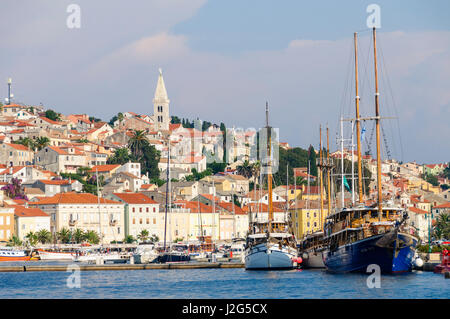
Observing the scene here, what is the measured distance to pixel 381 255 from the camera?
179 ft

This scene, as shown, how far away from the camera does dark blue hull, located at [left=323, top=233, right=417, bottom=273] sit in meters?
54.3

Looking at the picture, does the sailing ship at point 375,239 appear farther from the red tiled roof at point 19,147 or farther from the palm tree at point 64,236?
the red tiled roof at point 19,147

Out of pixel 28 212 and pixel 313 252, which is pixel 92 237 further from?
pixel 313 252

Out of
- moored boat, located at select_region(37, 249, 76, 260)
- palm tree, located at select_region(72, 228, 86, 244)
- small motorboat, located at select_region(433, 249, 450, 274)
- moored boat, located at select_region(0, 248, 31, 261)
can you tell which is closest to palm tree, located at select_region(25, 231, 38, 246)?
palm tree, located at select_region(72, 228, 86, 244)

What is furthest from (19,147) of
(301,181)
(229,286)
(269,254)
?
(229,286)

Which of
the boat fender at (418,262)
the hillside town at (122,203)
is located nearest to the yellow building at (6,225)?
the hillside town at (122,203)

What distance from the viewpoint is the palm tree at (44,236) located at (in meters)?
130

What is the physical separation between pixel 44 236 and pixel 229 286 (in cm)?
8012

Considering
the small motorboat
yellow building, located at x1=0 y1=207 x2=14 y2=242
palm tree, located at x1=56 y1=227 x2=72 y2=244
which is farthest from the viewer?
palm tree, located at x1=56 y1=227 x2=72 y2=244

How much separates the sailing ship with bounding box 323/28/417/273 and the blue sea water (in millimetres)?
910

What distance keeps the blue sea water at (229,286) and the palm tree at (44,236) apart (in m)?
59.5

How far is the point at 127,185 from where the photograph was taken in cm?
17412

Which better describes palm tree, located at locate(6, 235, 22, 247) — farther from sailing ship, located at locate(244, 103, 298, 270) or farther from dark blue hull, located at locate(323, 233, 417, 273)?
dark blue hull, located at locate(323, 233, 417, 273)

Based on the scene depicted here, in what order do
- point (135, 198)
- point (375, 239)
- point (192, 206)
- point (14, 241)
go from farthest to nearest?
point (192, 206)
point (135, 198)
point (14, 241)
point (375, 239)
